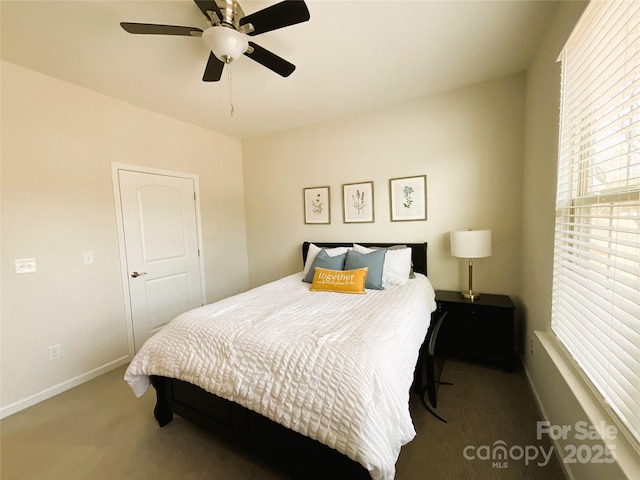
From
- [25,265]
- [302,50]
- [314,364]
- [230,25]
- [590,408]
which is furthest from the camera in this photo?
[25,265]

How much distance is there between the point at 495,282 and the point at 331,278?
164 cm

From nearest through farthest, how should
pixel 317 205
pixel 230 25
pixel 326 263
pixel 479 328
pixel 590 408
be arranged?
pixel 590 408
pixel 230 25
pixel 479 328
pixel 326 263
pixel 317 205

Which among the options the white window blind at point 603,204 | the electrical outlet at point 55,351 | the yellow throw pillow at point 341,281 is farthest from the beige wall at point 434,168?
the electrical outlet at point 55,351

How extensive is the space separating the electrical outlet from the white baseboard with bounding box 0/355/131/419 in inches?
9.6

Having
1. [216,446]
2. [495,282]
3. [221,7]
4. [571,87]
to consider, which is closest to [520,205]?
[495,282]

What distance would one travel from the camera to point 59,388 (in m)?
2.25

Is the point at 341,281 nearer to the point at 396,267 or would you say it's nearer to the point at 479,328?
the point at 396,267

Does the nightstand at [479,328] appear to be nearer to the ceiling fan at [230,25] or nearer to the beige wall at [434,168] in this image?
the beige wall at [434,168]

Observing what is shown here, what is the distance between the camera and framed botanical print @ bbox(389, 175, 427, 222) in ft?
9.29

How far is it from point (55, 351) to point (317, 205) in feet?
9.54

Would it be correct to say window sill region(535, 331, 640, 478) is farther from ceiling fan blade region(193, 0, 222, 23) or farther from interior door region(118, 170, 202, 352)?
interior door region(118, 170, 202, 352)

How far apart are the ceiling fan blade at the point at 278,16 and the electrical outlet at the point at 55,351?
2896mm

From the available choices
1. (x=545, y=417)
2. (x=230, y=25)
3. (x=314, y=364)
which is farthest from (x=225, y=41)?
(x=545, y=417)

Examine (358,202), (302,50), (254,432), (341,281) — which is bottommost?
(254,432)
